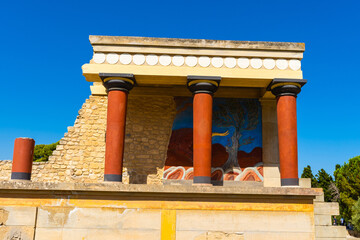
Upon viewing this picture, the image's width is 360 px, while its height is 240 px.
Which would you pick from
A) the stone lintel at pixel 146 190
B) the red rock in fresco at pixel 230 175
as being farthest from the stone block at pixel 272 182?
the stone lintel at pixel 146 190

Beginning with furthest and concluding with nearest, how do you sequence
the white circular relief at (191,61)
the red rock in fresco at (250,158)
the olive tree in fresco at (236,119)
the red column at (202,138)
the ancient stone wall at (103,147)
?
the ancient stone wall at (103,147) < the olive tree in fresco at (236,119) < the red rock in fresco at (250,158) < the white circular relief at (191,61) < the red column at (202,138)

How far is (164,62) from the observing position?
9812mm

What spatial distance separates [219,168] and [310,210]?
3.97 m

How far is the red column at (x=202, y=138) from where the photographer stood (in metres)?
8.75

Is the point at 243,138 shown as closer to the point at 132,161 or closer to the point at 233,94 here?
the point at 233,94

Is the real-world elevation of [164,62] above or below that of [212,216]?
above

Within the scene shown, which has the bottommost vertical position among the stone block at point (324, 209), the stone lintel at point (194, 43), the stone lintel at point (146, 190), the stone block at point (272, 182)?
the stone block at point (324, 209)

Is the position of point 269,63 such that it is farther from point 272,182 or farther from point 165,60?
point 272,182

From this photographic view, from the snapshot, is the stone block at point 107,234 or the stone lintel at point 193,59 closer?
the stone block at point 107,234

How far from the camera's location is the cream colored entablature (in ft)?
31.8

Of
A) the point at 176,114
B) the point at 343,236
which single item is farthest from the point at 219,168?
the point at 343,236

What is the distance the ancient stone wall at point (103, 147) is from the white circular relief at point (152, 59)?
2.21 meters

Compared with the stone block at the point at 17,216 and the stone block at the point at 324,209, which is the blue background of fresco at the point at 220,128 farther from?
the stone block at the point at 17,216

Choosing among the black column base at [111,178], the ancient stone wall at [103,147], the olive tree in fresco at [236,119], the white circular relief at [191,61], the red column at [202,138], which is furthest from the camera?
the ancient stone wall at [103,147]
